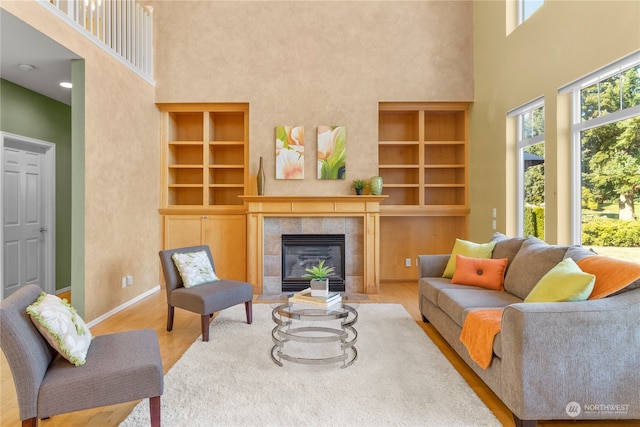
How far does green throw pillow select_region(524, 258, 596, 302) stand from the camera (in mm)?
2041

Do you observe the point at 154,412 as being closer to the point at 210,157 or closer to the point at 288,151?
the point at 288,151

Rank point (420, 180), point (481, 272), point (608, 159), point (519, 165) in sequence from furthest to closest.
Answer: point (420, 180) → point (519, 165) → point (481, 272) → point (608, 159)

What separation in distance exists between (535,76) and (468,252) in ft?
6.70

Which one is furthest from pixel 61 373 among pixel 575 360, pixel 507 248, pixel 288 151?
pixel 288 151

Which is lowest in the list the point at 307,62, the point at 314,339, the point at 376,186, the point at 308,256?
the point at 314,339

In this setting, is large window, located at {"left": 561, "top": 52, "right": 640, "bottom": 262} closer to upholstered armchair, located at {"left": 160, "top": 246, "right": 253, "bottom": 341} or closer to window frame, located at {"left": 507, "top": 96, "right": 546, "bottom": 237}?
window frame, located at {"left": 507, "top": 96, "right": 546, "bottom": 237}

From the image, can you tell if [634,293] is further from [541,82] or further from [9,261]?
[9,261]

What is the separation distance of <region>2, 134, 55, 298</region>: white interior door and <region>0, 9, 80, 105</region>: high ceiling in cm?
69

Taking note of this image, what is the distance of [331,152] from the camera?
5.22 metres

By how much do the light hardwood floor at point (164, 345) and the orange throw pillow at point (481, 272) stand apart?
0.58 m

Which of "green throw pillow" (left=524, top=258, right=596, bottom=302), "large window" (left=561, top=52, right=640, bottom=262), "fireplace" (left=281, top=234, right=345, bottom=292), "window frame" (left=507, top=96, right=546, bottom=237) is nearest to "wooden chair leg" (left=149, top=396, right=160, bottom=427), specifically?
"green throw pillow" (left=524, top=258, right=596, bottom=302)

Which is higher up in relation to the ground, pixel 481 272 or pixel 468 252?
pixel 468 252

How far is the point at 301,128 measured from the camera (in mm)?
5219

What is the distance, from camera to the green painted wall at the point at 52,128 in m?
4.25
